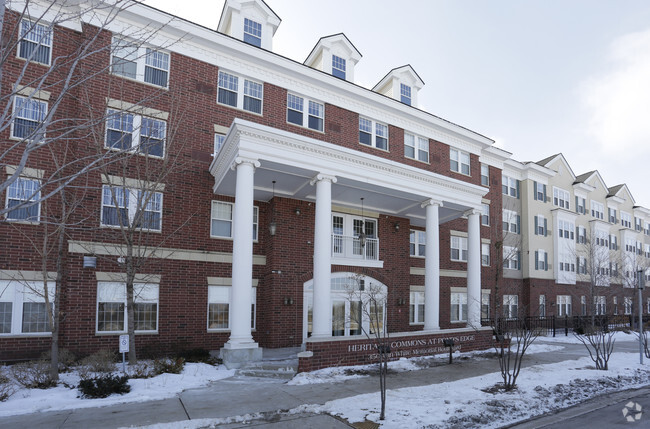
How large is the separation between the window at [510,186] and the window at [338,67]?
1527 cm

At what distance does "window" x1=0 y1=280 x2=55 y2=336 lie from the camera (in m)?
12.8

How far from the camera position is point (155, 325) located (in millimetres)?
14781

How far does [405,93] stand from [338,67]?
4.63 meters

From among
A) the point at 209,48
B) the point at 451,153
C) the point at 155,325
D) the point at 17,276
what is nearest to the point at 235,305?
the point at 155,325

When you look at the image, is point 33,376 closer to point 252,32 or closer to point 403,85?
point 252,32

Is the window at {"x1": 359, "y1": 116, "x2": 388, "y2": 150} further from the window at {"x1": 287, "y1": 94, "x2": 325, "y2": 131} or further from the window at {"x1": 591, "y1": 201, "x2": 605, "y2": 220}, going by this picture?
the window at {"x1": 591, "y1": 201, "x2": 605, "y2": 220}

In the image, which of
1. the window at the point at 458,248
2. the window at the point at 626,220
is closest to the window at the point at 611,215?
the window at the point at 626,220

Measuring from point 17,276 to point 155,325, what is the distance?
4.36 m

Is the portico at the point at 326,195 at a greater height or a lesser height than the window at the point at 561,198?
lesser

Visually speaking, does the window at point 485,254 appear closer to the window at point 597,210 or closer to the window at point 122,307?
the window at point 597,210

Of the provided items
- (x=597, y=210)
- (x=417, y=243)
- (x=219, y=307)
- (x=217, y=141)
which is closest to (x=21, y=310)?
(x=219, y=307)

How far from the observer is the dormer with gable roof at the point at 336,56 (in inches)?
813

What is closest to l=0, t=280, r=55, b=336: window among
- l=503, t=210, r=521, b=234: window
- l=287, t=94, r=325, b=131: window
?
l=287, t=94, r=325, b=131: window

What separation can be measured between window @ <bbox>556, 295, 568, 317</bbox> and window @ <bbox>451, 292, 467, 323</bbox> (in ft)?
40.4
